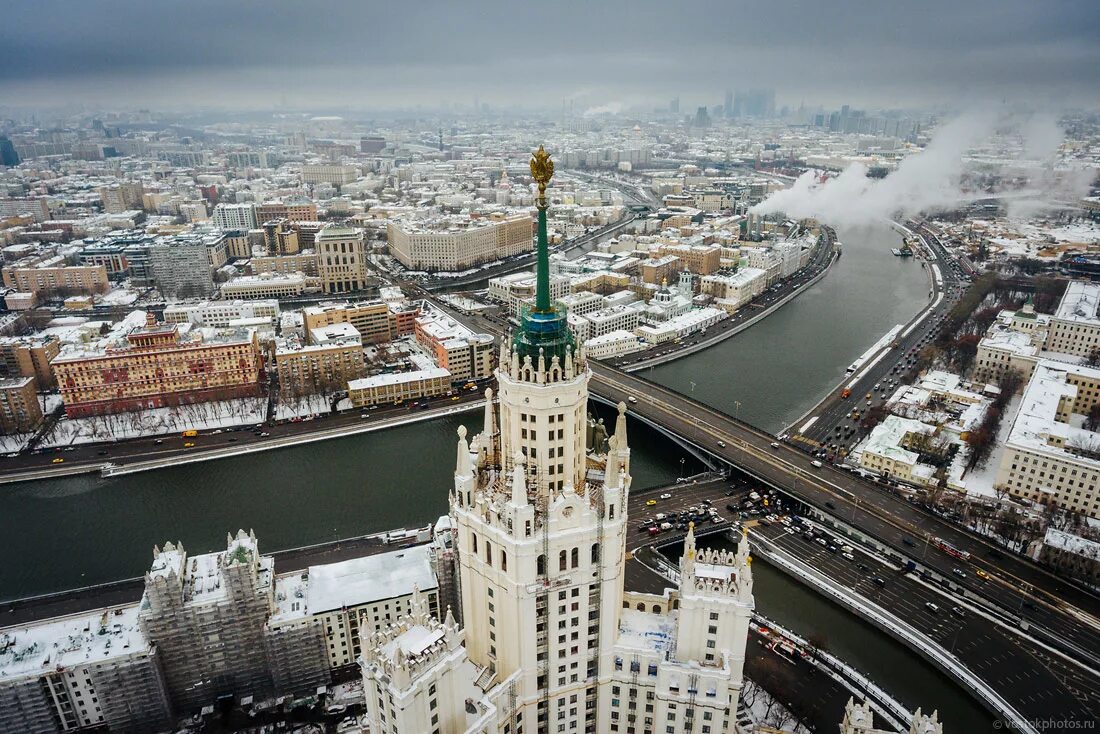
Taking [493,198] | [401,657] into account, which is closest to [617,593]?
[401,657]

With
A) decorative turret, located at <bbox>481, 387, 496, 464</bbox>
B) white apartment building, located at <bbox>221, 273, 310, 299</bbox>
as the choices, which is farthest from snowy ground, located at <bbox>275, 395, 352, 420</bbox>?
decorative turret, located at <bbox>481, 387, 496, 464</bbox>

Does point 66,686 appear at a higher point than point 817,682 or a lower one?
higher

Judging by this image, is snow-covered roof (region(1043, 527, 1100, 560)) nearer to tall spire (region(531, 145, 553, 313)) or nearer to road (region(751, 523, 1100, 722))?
road (region(751, 523, 1100, 722))

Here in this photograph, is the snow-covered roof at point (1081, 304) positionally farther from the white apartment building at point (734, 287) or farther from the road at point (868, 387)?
the white apartment building at point (734, 287)

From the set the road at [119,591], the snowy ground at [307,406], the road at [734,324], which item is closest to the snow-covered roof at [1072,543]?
the road at [119,591]

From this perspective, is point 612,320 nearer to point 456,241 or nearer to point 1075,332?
point 456,241

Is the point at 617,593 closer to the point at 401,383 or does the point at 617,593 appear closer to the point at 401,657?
the point at 401,657

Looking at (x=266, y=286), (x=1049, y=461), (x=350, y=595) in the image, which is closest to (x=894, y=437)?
(x=1049, y=461)
